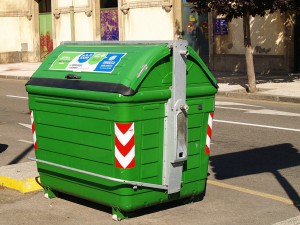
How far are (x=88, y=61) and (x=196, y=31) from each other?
22.0 meters

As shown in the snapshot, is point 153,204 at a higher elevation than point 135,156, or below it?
below

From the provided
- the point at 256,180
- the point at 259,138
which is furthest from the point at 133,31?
the point at 256,180

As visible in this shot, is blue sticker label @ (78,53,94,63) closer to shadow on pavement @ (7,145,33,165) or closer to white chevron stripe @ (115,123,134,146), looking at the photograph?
white chevron stripe @ (115,123,134,146)

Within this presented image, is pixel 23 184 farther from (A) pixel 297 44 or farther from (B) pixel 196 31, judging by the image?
(B) pixel 196 31

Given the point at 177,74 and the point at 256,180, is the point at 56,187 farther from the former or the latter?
the point at 256,180

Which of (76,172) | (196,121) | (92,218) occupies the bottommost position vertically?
(92,218)

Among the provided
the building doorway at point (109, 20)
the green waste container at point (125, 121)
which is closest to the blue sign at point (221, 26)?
the building doorway at point (109, 20)

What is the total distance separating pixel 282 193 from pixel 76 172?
2722 millimetres

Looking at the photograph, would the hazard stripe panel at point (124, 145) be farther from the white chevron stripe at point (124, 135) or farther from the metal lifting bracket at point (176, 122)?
the metal lifting bracket at point (176, 122)

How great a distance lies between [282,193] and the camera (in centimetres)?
869

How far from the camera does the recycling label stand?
7.49 metres

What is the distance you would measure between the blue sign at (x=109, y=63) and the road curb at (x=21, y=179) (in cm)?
209

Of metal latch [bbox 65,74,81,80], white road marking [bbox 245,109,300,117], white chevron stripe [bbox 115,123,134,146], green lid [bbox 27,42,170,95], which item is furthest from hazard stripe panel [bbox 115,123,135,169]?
Result: white road marking [bbox 245,109,300,117]

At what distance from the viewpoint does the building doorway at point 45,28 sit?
119 feet
